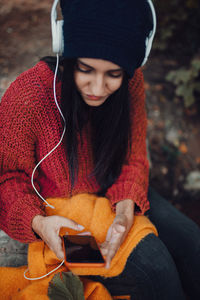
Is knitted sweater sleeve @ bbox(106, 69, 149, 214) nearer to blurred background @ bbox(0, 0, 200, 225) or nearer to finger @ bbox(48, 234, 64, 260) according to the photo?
finger @ bbox(48, 234, 64, 260)

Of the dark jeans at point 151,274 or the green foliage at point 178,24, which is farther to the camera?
the green foliage at point 178,24

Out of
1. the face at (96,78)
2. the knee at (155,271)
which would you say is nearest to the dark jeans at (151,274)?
the knee at (155,271)

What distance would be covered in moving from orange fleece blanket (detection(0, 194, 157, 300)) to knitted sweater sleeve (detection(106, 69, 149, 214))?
4.3 inches

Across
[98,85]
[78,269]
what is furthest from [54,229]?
[98,85]

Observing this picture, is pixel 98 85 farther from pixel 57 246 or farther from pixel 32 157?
pixel 57 246

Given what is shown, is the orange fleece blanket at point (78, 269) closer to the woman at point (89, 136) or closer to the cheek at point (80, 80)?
the woman at point (89, 136)

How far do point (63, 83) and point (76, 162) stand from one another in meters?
0.44

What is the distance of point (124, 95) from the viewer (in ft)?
4.78

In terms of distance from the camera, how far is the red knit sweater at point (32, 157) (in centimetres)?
130

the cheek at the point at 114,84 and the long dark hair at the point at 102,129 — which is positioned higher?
the cheek at the point at 114,84

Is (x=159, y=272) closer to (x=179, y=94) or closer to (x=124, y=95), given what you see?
(x=124, y=95)

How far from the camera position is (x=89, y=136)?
155 cm

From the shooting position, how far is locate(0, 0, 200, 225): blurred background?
10.00 feet

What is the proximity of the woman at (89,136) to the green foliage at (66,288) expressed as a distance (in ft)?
0.31
